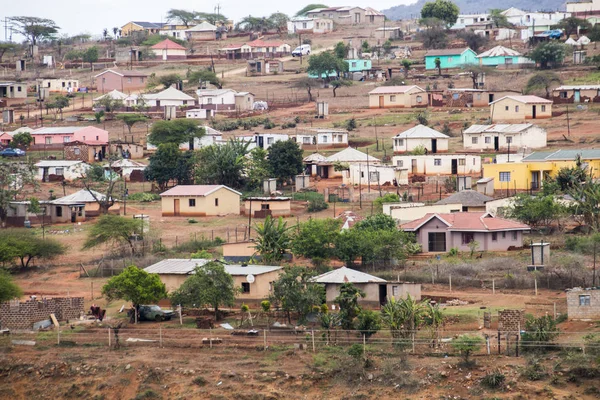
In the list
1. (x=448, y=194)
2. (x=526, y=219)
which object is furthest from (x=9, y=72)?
(x=526, y=219)

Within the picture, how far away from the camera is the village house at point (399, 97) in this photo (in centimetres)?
8500

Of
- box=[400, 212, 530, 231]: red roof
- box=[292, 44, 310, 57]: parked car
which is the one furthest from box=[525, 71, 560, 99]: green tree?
box=[400, 212, 530, 231]: red roof

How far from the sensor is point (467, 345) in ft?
107

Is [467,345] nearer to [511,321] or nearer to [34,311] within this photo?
[511,321]

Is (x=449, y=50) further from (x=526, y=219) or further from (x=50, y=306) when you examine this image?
(x=50, y=306)

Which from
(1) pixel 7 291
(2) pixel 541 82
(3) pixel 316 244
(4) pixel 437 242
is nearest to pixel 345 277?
(3) pixel 316 244

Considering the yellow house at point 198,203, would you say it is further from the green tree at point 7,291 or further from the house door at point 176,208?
the green tree at point 7,291

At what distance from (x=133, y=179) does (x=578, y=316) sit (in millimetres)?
39140

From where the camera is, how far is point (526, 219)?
165 ft

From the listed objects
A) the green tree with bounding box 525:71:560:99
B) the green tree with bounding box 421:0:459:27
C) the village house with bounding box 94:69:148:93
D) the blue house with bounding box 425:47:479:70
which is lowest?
the green tree with bounding box 525:71:560:99

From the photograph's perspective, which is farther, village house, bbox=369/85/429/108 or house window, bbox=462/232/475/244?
village house, bbox=369/85/429/108

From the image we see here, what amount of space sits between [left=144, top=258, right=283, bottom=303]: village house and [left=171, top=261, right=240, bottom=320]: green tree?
1478mm

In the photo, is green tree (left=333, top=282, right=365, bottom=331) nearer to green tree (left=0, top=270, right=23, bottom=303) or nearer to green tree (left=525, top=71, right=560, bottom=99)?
green tree (left=0, top=270, right=23, bottom=303)

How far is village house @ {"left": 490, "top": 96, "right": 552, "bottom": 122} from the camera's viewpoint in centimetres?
7538
